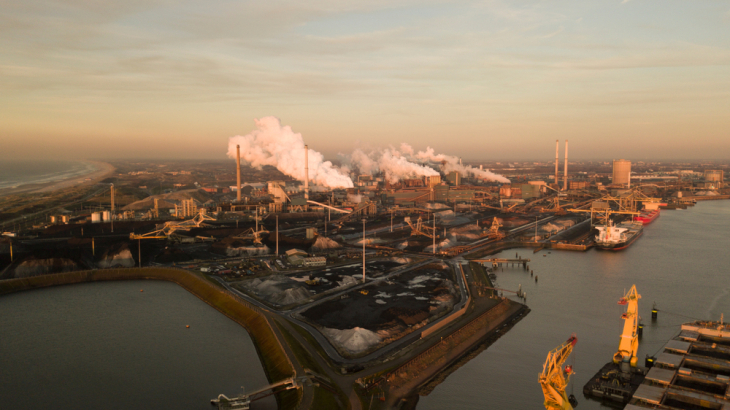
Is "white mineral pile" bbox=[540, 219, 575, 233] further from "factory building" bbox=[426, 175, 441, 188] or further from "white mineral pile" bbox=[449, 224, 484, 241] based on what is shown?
"factory building" bbox=[426, 175, 441, 188]

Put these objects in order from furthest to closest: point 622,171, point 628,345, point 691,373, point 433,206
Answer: point 622,171 → point 433,206 → point 628,345 → point 691,373

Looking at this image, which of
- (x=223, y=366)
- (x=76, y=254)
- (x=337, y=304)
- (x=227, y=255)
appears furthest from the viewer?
(x=227, y=255)

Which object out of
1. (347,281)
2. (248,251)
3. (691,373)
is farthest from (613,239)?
(248,251)

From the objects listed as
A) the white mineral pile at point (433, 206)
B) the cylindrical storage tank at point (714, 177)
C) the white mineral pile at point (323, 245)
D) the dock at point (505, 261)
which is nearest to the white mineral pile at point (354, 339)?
the dock at point (505, 261)

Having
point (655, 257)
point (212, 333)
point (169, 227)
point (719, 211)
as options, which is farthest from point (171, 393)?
point (719, 211)

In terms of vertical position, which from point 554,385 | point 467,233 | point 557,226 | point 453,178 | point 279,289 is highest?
point 453,178

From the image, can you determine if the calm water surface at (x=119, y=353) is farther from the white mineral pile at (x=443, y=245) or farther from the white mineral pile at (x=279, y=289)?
the white mineral pile at (x=443, y=245)

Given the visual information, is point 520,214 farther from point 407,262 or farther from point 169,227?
point 169,227

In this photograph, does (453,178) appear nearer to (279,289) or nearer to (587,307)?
(587,307)
